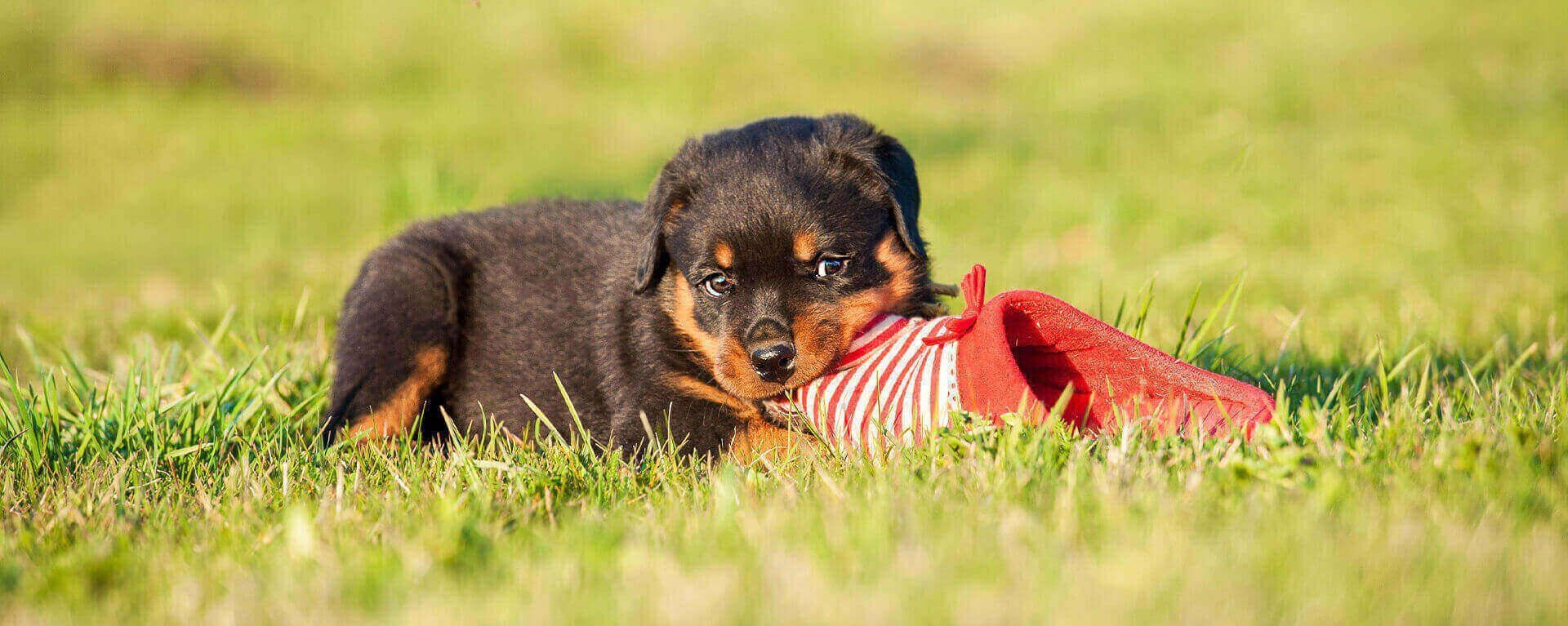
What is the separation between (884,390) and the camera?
9.46 feet

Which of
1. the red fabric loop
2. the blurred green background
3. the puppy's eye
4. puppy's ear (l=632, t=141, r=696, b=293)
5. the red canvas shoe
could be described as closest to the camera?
the red canvas shoe

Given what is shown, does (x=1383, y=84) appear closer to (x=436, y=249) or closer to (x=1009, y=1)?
(x=1009, y=1)

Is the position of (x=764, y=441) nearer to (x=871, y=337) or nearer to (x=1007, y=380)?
(x=871, y=337)

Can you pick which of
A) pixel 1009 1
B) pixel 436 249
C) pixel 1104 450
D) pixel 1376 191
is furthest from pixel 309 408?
pixel 1009 1

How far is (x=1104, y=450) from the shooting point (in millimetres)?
2453

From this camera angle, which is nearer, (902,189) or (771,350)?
(771,350)

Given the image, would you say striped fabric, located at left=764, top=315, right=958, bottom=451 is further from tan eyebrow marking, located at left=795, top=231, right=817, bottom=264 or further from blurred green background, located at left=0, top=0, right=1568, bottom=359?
blurred green background, located at left=0, top=0, right=1568, bottom=359

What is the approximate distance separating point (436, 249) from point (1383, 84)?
417 inches

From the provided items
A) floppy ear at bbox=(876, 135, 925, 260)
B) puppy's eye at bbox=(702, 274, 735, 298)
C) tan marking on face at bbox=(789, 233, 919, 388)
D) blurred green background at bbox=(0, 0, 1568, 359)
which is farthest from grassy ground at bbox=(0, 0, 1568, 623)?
floppy ear at bbox=(876, 135, 925, 260)

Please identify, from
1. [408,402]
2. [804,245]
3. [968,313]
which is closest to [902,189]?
[804,245]

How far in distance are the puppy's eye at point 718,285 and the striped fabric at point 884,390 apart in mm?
308

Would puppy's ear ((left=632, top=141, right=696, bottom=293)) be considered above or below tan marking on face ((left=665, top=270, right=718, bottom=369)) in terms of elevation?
above

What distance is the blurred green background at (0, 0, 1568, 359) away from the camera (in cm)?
609

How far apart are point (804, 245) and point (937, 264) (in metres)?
3.11
